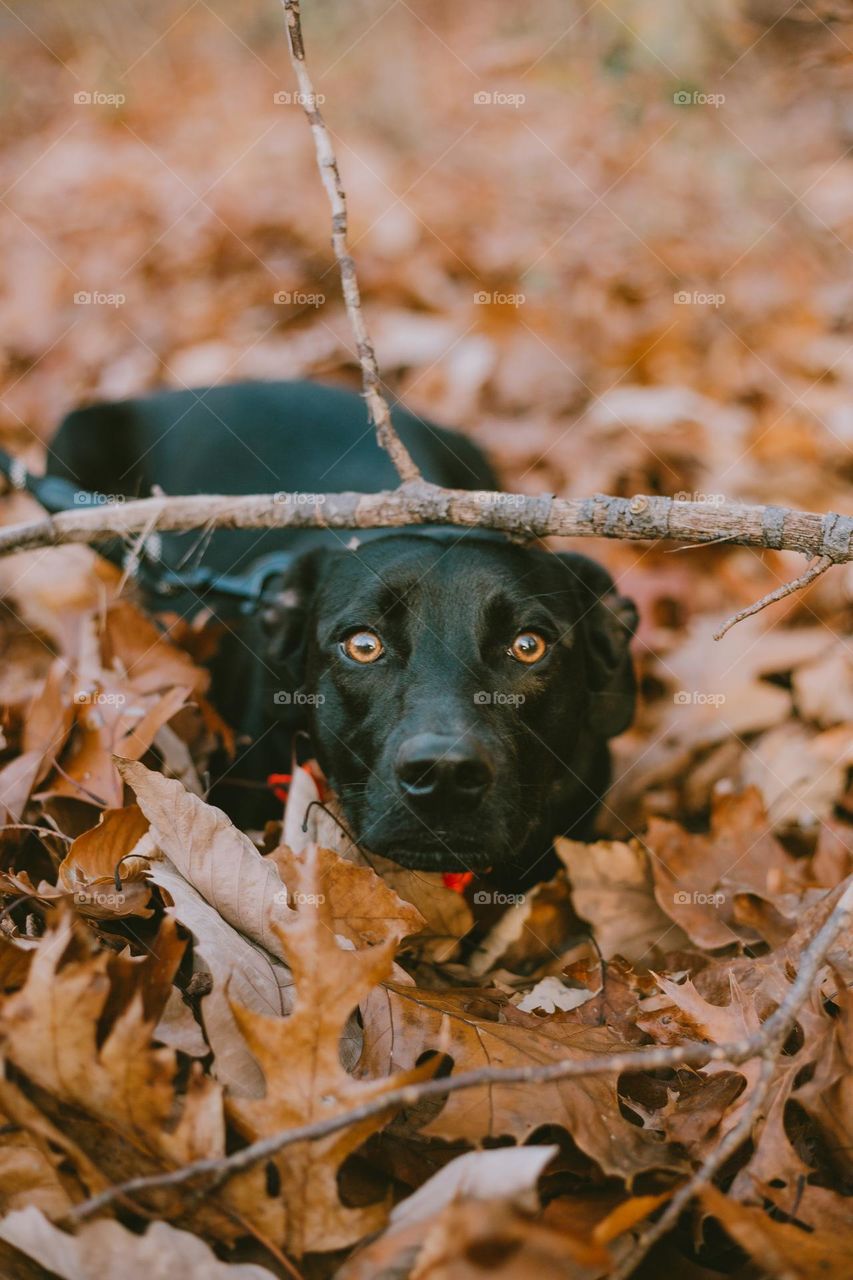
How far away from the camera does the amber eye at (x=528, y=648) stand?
2.52 meters

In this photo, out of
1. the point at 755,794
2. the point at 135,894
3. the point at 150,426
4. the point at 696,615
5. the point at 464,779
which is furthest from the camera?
the point at 150,426

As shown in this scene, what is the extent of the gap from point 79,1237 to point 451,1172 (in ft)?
1.70

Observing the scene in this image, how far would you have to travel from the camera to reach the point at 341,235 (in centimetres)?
221

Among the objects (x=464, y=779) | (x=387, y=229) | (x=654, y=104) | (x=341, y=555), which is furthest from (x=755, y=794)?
(x=654, y=104)

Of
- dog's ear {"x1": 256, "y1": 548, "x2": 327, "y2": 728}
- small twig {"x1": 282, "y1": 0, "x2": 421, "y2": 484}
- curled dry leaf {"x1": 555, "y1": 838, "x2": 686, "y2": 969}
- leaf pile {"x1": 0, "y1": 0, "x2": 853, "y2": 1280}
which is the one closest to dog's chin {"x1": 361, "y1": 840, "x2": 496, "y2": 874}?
leaf pile {"x1": 0, "y1": 0, "x2": 853, "y2": 1280}

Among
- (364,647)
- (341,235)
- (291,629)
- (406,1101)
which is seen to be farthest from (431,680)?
(406,1101)

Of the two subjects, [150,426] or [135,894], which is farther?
[150,426]

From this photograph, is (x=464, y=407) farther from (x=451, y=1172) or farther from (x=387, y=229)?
(x=451, y=1172)

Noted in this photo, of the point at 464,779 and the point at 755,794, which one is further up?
the point at 464,779

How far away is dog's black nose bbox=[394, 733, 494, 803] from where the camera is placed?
6.80ft

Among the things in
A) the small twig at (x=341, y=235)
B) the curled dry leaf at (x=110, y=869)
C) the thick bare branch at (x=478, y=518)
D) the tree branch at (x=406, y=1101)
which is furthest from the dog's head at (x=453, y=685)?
the tree branch at (x=406, y=1101)

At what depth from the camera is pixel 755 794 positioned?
8.84 feet

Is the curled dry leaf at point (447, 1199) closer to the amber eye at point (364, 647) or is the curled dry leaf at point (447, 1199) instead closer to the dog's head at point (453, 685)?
the dog's head at point (453, 685)

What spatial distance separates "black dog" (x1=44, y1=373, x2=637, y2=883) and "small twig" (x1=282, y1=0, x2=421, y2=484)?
395mm
